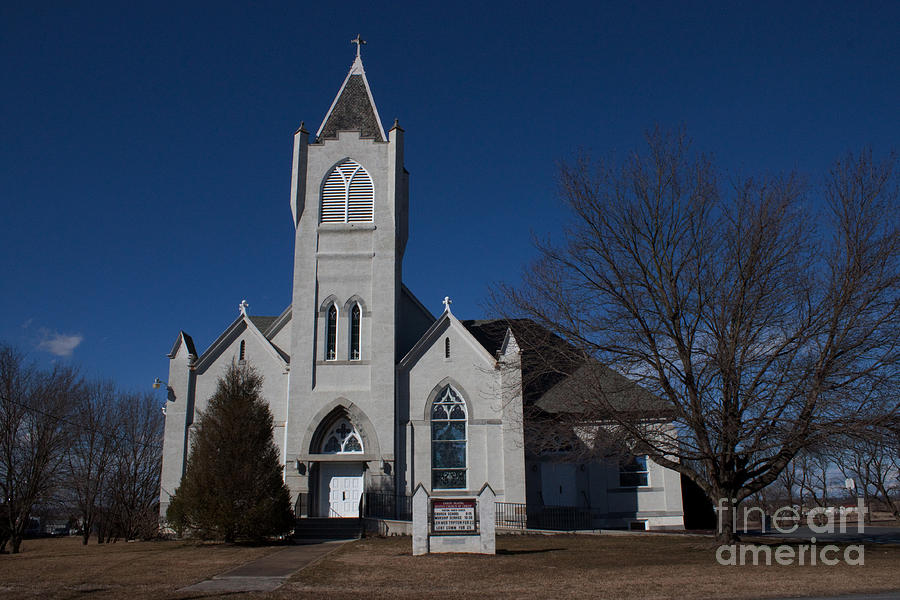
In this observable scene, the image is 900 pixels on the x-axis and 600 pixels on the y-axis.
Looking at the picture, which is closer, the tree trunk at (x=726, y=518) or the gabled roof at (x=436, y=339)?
the tree trunk at (x=726, y=518)

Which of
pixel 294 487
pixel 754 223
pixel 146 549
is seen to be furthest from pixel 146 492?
pixel 754 223

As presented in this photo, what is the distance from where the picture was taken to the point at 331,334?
89.9ft

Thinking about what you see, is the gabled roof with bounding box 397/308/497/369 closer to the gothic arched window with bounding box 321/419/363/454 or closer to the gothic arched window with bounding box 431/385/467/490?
the gothic arched window with bounding box 431/385/467/490

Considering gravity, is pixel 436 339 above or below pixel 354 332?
below

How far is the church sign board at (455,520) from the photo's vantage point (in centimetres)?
1698

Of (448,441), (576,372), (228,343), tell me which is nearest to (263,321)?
(228,343)

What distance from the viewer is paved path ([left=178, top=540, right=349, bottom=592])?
40.5ft

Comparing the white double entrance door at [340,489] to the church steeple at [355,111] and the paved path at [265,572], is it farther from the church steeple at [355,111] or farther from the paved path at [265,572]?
the church steeple at [355,111]

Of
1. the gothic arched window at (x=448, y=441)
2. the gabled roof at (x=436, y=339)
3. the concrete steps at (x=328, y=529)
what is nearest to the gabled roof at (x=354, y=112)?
the gabled roof at (x=436, y=339)

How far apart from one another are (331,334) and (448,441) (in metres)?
5.96

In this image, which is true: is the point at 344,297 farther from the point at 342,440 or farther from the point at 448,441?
the point at 448,441

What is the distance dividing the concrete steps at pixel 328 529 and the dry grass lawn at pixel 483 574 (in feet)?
10.4

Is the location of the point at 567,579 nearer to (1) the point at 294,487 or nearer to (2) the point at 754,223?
(2) the point at 754,223

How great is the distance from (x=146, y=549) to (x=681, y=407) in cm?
1512
